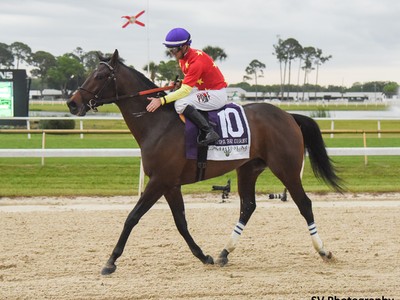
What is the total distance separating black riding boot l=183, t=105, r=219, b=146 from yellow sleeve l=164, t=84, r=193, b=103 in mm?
125

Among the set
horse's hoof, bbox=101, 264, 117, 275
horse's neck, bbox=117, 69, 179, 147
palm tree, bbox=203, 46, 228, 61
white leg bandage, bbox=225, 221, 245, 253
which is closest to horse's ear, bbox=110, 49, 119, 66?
horse's neck, bbox=117, 69, 179, 147

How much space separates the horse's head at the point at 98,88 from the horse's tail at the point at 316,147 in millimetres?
2022

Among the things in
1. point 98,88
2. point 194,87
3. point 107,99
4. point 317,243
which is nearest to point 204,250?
point 317,243

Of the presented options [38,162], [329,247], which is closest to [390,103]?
[38,162]

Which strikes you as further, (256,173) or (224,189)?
(224,189)

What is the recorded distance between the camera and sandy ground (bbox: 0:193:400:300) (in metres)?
5.04

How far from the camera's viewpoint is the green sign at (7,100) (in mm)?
21062

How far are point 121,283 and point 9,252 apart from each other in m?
1.88

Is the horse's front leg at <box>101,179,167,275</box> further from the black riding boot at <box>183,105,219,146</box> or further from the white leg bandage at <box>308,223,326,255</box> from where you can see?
the white leg bandage at <box>308,223,326,255</box>

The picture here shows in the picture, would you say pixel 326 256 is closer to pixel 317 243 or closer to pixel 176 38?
pixel 317 243

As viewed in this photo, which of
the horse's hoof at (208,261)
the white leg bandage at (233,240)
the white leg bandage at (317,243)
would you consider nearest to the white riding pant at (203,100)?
the white leg bandage at (233,240)

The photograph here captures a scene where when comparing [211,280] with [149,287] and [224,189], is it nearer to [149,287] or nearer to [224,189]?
[149,287]

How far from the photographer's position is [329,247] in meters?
6.95

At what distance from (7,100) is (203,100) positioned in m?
A: 16.4
